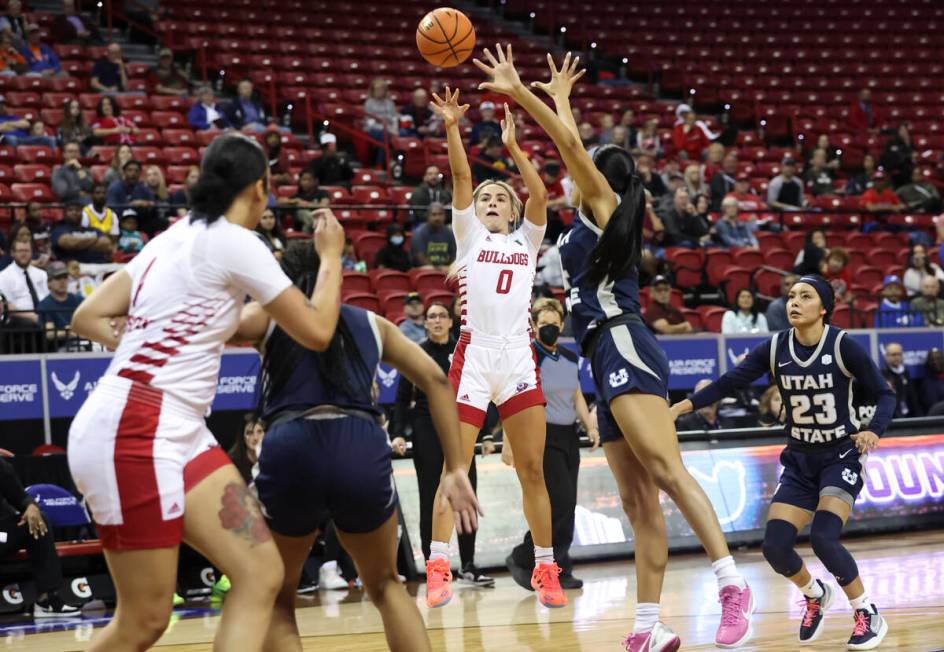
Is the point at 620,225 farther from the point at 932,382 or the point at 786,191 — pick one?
the point at 786,191

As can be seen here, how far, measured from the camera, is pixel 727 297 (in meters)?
16.2

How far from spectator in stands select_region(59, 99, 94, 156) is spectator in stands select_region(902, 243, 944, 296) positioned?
35.1 ft

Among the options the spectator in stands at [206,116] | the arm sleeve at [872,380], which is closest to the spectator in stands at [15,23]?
the spectator in stands at [206,116]

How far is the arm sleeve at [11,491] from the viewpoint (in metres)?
8.77

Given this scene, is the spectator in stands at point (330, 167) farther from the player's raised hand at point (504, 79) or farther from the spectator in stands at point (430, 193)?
the player's raised hand at point (504, 79)

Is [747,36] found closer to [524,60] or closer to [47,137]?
[524,60]

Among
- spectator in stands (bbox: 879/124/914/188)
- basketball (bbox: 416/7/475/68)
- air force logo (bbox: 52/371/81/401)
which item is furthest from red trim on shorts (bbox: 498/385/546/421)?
spectator in stands (bbox: 879/124/914/188)

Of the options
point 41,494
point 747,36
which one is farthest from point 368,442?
point 747,36

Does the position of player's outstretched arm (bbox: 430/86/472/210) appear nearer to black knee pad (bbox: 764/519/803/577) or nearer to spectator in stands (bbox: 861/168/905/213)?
black knee pad (bbox: 764/519/803/577)

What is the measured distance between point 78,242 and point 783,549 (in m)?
8.72

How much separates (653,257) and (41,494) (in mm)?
7980

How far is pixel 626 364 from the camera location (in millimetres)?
5535

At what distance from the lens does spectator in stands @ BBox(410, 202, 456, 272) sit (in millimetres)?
14719

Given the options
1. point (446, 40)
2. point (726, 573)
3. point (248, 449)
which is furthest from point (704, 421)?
point (726, 573)
